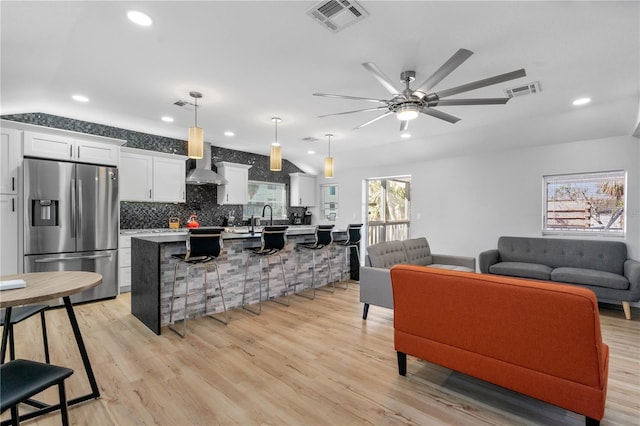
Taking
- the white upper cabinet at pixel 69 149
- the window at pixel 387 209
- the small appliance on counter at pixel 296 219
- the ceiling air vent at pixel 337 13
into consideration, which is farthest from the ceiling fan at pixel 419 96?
the small appliance on counter at pixel 296 219

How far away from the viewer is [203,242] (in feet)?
10.5

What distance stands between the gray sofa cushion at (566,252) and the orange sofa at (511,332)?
338cm

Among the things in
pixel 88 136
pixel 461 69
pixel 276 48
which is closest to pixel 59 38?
pixel 276 48

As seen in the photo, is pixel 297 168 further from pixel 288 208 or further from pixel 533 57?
pixel 533 57

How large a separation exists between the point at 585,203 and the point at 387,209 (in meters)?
3.95

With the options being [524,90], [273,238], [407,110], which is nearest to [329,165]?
[273,238]

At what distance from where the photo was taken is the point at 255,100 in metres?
3.85

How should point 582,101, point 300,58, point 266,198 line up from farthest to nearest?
1. point 266,198
2. point 582,101
3. point 300,58

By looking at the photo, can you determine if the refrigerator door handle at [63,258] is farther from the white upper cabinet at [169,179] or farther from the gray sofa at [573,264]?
the gray sofa at [573,264]

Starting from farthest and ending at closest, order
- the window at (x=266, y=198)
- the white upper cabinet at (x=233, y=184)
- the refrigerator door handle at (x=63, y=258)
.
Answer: the window at (x=266, y=198) < the white upper cabinet at (x=233, y=184) < the refrigerator door handle at (x=63, y=258)

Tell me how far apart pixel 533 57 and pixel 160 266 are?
4.18m

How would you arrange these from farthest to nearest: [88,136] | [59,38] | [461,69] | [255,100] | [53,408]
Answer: [88,136], [255,100], [461,69], [59,38], [53,408]

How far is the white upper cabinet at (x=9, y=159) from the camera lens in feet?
12.3

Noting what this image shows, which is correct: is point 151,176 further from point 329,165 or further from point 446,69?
point 446,69
